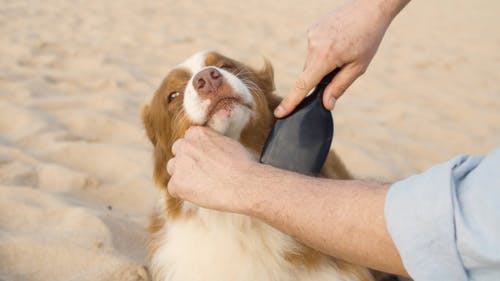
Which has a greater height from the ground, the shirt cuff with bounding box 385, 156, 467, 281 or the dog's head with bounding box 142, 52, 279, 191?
the shirt cuff with bounding box 385, 156, 467, 281

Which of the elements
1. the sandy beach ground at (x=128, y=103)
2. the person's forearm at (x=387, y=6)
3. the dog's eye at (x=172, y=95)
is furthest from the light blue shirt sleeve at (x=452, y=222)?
the sandy beach ground at (x=128, y=103)

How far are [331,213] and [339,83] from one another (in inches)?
38.6

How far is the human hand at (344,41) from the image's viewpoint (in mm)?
2371

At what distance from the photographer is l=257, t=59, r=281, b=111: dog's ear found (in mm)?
3108

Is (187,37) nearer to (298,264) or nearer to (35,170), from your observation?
(35,170)

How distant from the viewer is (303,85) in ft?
7.88

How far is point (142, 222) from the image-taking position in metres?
3.54

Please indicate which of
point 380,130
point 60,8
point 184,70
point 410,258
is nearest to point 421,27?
point 380,130

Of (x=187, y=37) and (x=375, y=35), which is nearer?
(x=375, y=35)

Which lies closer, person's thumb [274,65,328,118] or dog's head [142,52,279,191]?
person's thumb [274,65,328,118]

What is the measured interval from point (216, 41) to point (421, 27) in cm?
377

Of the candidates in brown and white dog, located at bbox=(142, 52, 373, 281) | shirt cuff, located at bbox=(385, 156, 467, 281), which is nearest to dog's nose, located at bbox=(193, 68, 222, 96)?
brown and white dog, located at bbox=(142, 52, 373, 281)

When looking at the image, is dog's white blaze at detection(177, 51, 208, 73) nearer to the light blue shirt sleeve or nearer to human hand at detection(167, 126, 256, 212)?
human hand at detection(167, 126, 256, 212)

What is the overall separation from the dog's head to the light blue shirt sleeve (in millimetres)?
1299
